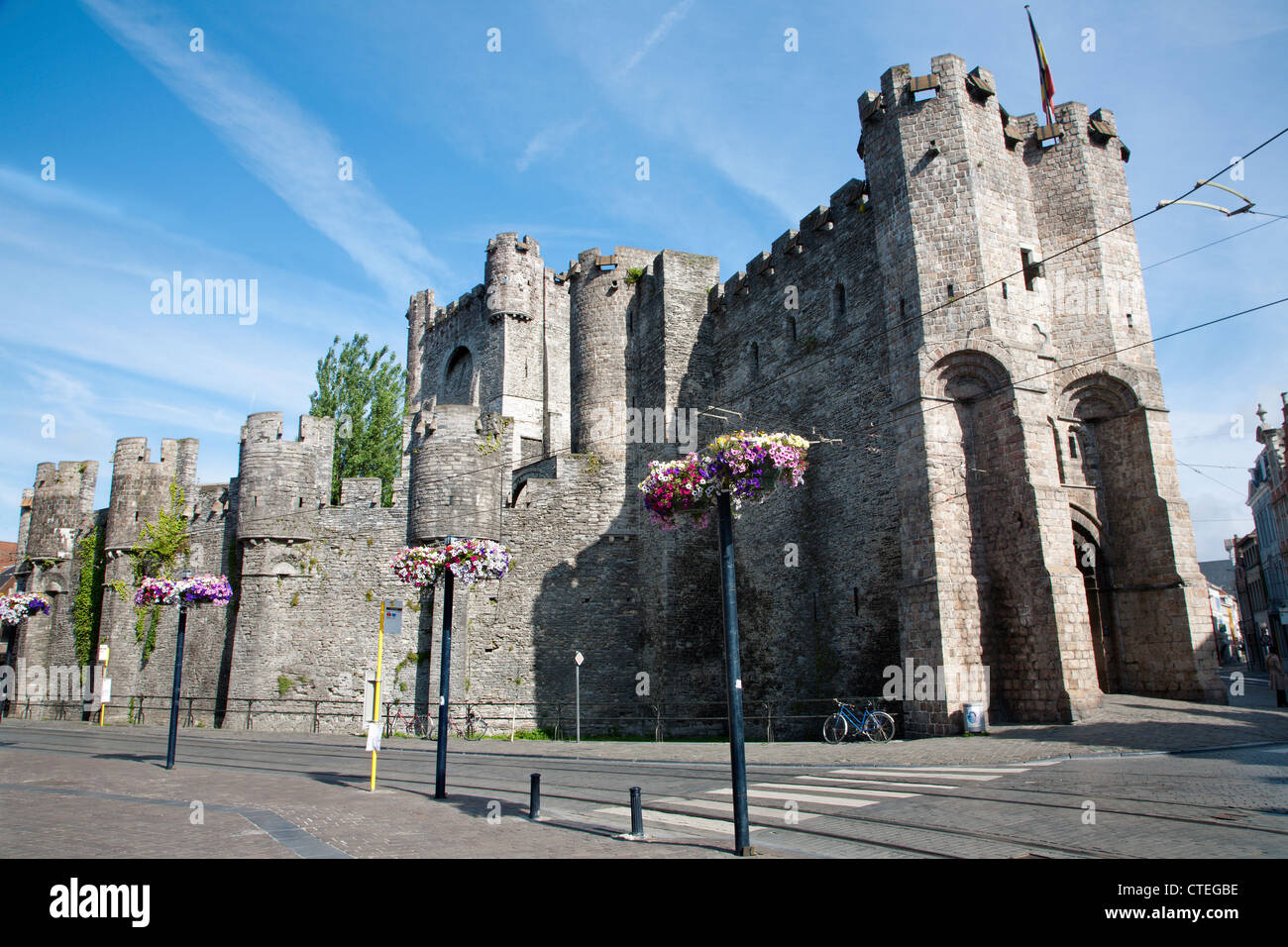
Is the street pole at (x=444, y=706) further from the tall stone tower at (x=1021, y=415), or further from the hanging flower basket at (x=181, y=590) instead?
the tall stone tower at (x=1021, y=415)

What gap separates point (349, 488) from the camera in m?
22.6

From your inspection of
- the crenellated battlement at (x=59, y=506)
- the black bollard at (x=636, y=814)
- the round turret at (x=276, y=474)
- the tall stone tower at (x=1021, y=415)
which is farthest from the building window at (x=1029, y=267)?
the crenellated battlement at (x=59, y=506)

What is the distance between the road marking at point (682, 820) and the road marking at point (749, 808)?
0.28 metres

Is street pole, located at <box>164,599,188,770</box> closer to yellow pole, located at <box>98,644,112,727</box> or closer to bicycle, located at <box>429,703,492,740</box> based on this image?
bicycle, located at <box>429,703,492,740</box>

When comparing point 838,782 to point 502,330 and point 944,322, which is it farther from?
point 502,330

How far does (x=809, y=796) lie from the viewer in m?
9.29

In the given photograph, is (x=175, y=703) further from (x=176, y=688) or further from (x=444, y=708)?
(x=444, y=708)

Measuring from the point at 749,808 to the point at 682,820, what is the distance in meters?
0.97

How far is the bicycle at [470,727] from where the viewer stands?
2009cm

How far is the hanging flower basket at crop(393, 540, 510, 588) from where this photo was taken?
1125 cm

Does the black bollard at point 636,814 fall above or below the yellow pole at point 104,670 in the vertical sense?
below

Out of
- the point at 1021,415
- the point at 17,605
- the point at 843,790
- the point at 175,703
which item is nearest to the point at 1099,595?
the point at 1021,415
